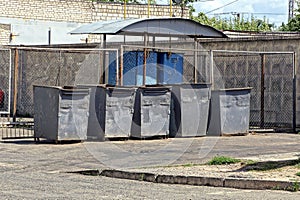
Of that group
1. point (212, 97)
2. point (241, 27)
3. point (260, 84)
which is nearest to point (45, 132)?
point (212, 97)

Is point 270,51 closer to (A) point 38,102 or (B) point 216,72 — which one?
(B) point 216,72

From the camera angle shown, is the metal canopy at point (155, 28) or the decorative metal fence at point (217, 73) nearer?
the metal canopy at point (155, 28)

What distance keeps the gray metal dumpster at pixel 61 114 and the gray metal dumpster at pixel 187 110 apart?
2.73m

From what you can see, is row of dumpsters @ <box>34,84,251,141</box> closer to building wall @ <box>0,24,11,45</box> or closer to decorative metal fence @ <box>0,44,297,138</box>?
decorative metal fence @ <box>0,44,297,138</box>

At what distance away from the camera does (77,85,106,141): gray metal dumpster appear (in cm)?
1914

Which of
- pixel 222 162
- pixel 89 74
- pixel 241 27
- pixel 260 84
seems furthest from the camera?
pixel 241 27

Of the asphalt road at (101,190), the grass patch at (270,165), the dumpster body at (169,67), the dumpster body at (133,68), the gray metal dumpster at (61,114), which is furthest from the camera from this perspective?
the dumpster body at (169,67)

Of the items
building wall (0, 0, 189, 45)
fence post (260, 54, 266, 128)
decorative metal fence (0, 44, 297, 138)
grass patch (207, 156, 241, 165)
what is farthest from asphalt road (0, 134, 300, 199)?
building wall (0, 0, 189, 45)

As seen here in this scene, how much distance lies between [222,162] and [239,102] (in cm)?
678

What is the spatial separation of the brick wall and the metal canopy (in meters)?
22.3

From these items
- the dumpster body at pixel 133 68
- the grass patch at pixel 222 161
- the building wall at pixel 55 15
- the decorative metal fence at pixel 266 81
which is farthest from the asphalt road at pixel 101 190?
the building wall at pixel 55 15

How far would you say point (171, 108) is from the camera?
20.5 meters

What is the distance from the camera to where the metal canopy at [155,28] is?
2155 centimetres

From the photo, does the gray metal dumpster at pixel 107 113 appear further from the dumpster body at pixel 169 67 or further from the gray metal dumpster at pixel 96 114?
the dumpster body at pixel 169 67
